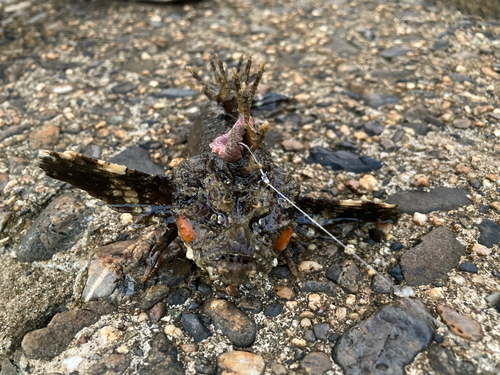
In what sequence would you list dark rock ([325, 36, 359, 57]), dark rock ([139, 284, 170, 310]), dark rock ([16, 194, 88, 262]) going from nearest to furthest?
dark rock ([139, 284, 170, 310])
dark rock ([16, 194, 88, 262])
dark rock ([325, 36, 359, 57])

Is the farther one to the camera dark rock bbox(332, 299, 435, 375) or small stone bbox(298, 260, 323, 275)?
small stone bbox(298, 260, 323, 275)

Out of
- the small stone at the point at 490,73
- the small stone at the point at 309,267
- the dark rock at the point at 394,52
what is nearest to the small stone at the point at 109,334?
the small stone at the point at 309,267

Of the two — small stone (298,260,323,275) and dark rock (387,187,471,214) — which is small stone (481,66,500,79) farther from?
small stone (298,260,323,275)

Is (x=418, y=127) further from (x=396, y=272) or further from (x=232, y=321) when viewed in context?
(x=232, y=321)

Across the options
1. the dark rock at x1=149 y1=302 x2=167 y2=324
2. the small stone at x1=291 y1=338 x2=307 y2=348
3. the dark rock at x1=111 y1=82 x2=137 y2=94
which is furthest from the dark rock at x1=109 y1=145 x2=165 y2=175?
the small stone at x1=291 y1=338 x2=307 y2=348

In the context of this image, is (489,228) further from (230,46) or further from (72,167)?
(230,46)

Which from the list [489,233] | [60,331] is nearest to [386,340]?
[489,233]
